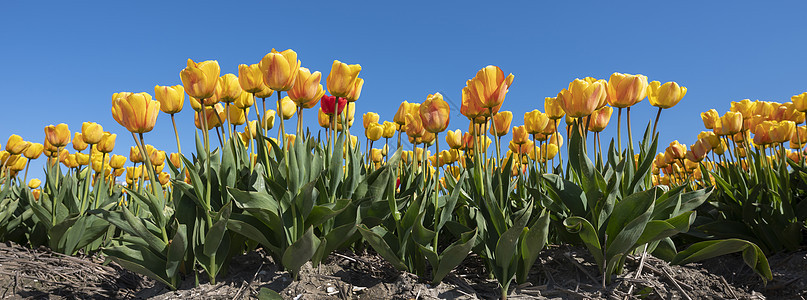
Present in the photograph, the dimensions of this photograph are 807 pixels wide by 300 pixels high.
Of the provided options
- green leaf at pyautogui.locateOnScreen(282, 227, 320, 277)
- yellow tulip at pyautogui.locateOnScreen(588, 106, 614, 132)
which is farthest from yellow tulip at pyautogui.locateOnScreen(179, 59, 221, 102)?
yellow tulip at pyautogui.locateOnScreen(588, 106, 614, 132)

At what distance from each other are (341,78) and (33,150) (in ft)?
15.1

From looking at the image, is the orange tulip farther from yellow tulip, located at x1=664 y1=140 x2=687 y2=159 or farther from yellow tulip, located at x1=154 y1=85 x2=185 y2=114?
yellow tulip, located at x1=664 y1=140 x2=687 y2=159

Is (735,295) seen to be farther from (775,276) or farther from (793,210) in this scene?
(793,210)

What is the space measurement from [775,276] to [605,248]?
1439mm

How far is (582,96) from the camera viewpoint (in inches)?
91.8

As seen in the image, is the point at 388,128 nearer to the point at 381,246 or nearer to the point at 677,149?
the point at 381,246

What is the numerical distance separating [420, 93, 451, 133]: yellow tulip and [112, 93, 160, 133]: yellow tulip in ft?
4.14

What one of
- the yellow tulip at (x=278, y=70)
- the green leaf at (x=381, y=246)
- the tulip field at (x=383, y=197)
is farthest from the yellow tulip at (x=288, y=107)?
the green leaf at (x=381, y=246)

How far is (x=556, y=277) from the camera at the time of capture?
8.46ft

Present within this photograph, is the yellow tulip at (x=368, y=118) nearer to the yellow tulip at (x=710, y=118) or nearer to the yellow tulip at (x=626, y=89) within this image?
the yellow tulip at (x=626, y=89)

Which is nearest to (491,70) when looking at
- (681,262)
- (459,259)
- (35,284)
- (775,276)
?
(459,259)

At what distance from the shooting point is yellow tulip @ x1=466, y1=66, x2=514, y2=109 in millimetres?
2275

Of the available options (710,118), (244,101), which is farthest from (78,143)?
(710,118)

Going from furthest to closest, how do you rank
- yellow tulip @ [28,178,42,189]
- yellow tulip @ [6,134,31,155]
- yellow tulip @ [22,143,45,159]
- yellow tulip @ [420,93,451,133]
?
yellow tulip @ [28,178,42,189], yellow tulip @ [22,143,45,159], yellow tulip @ [6,134,31,155], yellow tulip @ [420,93,451,133]
